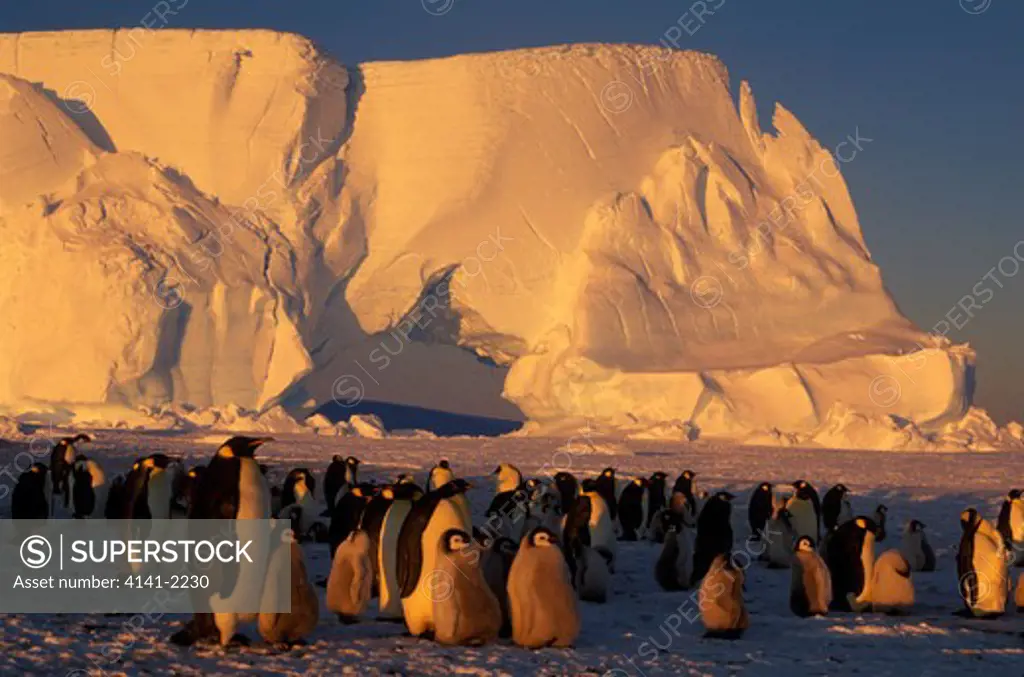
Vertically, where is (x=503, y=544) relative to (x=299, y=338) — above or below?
below

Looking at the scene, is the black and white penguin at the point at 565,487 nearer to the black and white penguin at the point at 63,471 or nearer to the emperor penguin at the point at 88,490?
the emperor penguin at the point at 88,490

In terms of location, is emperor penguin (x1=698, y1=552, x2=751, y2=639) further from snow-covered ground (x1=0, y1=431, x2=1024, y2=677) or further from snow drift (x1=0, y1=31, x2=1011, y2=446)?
snow drift (x1=0, y1=31, x2=1011, y2=446)

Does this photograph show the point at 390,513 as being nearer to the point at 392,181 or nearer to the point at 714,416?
the point at 714,416

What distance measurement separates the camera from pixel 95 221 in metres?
32.5

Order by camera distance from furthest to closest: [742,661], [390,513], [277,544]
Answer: [390,513] → [742,661] → [277,544]

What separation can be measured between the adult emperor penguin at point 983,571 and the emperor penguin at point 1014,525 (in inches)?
92.4

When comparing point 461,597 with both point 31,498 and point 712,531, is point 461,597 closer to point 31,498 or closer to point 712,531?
point 712,531

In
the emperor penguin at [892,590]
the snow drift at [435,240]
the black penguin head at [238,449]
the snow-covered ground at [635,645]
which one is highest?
the snow drift at [435,240]

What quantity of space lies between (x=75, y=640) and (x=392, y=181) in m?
29.4

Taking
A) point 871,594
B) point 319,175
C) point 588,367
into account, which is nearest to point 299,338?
point 319,175

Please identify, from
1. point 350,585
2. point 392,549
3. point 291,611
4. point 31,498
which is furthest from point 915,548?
point 31,498

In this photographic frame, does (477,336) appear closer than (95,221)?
No

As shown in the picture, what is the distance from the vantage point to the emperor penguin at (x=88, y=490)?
12.1 metres

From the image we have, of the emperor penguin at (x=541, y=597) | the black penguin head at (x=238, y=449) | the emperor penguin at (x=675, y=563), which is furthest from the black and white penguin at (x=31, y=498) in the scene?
the emperor penguin at (x=541, y=597)
